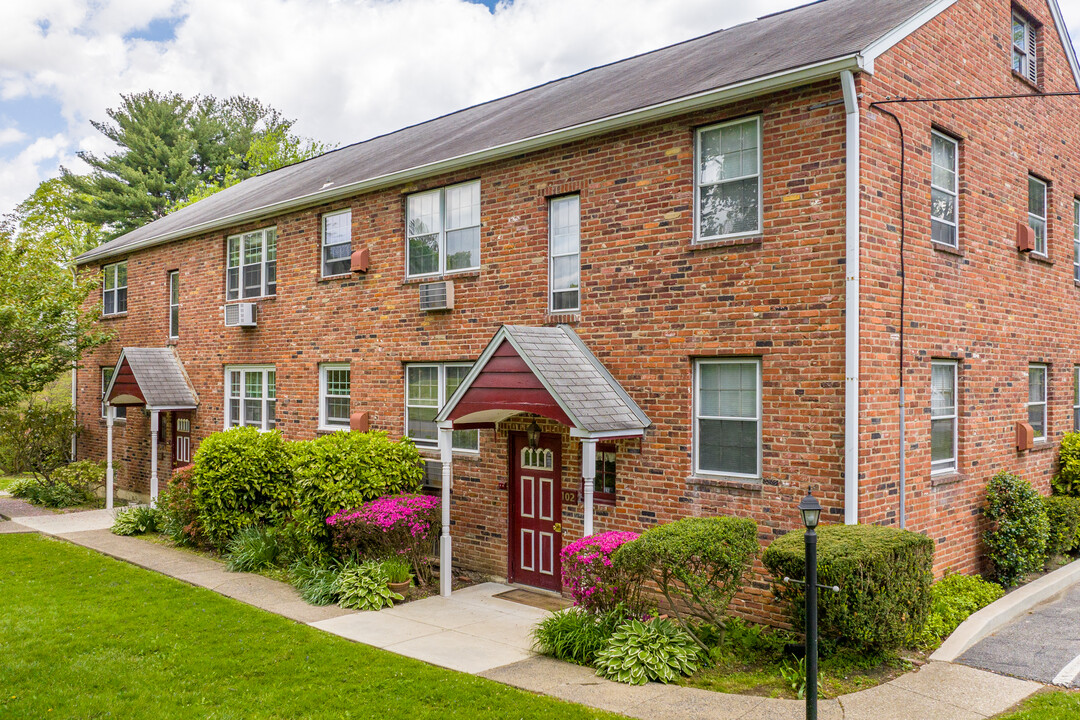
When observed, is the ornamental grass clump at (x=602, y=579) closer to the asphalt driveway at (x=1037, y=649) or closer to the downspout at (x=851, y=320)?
the downspout at (x=851, y=320)

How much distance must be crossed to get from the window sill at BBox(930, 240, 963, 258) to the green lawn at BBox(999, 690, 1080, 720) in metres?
5.23

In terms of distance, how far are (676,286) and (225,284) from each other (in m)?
11.6

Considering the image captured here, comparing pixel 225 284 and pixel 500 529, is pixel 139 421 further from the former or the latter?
pixel 500 529

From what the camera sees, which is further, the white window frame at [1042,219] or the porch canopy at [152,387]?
the porch canopy at [152,387]

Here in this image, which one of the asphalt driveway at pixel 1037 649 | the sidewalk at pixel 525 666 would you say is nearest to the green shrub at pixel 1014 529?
the asphalt driveway at pixel 1037 649

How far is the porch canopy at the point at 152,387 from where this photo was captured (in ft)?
58.3

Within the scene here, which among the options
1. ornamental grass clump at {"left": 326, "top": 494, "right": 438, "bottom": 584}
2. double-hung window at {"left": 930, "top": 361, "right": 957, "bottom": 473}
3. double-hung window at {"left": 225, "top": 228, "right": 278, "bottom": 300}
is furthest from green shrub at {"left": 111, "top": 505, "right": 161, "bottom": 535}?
double-hung window at {"left": 930, "top": 361, "right": 957, "bottom": 473}

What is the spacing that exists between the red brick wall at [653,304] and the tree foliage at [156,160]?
98.7 ft

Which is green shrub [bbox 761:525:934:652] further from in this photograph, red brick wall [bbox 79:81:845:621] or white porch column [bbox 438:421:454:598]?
white porch column [bbox 438:421:454:598]

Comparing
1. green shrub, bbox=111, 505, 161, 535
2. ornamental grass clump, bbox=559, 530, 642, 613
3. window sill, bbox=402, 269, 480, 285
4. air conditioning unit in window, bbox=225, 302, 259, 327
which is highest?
window sill, bbox=402, 269, 480, 285

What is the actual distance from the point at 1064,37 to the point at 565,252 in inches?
368

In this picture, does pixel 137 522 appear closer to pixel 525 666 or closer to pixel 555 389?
pixel 555 389

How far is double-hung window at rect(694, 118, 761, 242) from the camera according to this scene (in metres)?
9.48

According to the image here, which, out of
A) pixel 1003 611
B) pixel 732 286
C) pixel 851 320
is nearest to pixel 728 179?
pixel 732 286
